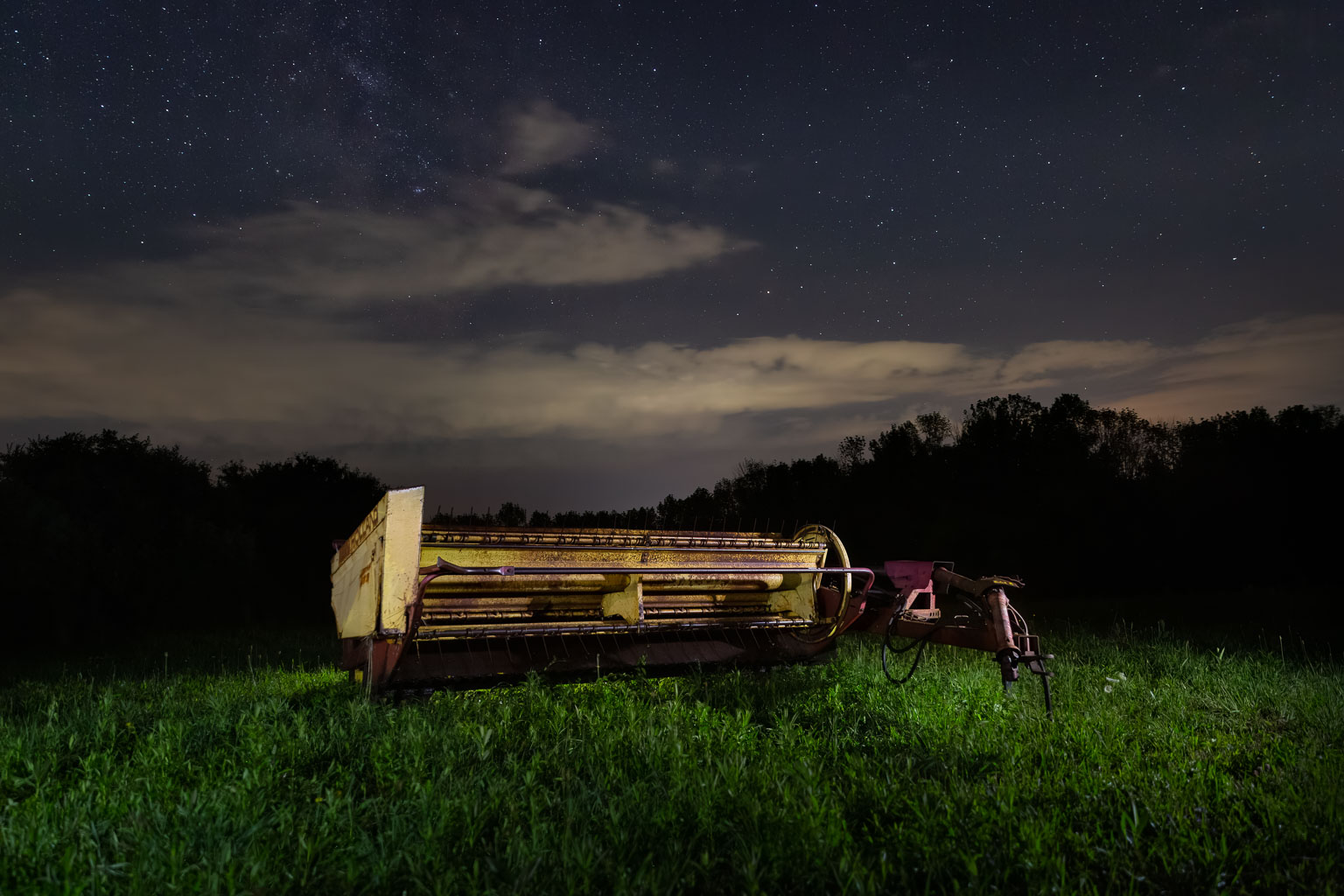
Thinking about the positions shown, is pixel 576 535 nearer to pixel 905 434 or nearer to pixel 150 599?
pixel 150 599

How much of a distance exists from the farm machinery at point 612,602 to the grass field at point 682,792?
18.8 inches

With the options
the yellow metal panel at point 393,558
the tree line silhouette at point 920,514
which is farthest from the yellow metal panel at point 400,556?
the tree line silhouette at point 920,514

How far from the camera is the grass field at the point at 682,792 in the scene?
11.0 feet

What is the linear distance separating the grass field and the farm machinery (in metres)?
0.48

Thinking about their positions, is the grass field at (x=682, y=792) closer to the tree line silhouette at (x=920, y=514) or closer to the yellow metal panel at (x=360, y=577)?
the yellow metal panel at (x=360, y=577)

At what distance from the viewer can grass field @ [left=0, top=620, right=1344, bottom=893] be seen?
11.0 ft

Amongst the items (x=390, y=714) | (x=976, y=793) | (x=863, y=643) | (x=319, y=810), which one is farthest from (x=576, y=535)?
(x=863, y=643)

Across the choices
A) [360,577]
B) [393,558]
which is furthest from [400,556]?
[360,577]

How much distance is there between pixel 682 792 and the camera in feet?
13.5

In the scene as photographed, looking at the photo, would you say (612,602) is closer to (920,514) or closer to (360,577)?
(360,577)

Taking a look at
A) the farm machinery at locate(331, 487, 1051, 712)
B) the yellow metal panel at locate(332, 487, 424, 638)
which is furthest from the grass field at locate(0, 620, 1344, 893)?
Result: the yellow metal panel at locate(332, 487, 424, 638)

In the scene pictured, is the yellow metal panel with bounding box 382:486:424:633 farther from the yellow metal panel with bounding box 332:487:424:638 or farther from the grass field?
the grass field

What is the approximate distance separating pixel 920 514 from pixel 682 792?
3030cm

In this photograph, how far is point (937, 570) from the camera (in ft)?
21.4
